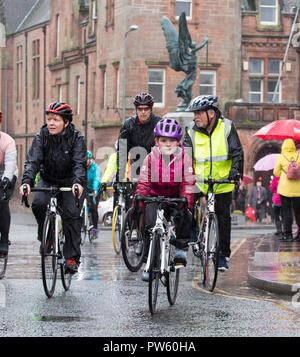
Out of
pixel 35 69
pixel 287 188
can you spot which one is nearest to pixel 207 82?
pixel 35 69

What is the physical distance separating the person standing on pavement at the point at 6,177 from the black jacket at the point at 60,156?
0.77 m

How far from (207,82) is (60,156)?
3694 cm

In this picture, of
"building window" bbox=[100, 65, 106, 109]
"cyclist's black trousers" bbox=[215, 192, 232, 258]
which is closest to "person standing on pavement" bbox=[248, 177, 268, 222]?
"building window" bbox=[100, 65, 106, 109]

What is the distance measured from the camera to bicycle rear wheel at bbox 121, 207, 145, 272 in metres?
12.2

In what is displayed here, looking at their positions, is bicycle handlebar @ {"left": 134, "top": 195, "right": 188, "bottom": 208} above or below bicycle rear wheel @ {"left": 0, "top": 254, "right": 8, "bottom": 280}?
above

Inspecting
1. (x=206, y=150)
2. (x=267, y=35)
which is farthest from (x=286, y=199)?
(x=267, y=35)

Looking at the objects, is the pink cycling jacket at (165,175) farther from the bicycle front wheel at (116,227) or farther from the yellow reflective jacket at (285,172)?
the yellow reflective jacket at (285,172)

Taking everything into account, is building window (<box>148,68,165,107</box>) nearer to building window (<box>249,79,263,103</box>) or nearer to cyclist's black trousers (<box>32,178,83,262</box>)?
building window (<box>249,79,263,103</box>)

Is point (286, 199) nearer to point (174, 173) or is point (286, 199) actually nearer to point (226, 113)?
point (174, 173)

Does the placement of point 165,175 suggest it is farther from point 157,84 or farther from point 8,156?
point 157,84

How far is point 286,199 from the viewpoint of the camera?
17906 mm

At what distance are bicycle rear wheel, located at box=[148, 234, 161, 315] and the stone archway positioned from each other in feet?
118

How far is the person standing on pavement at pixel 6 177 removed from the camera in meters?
11.0

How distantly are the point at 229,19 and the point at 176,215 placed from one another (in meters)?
38.0
